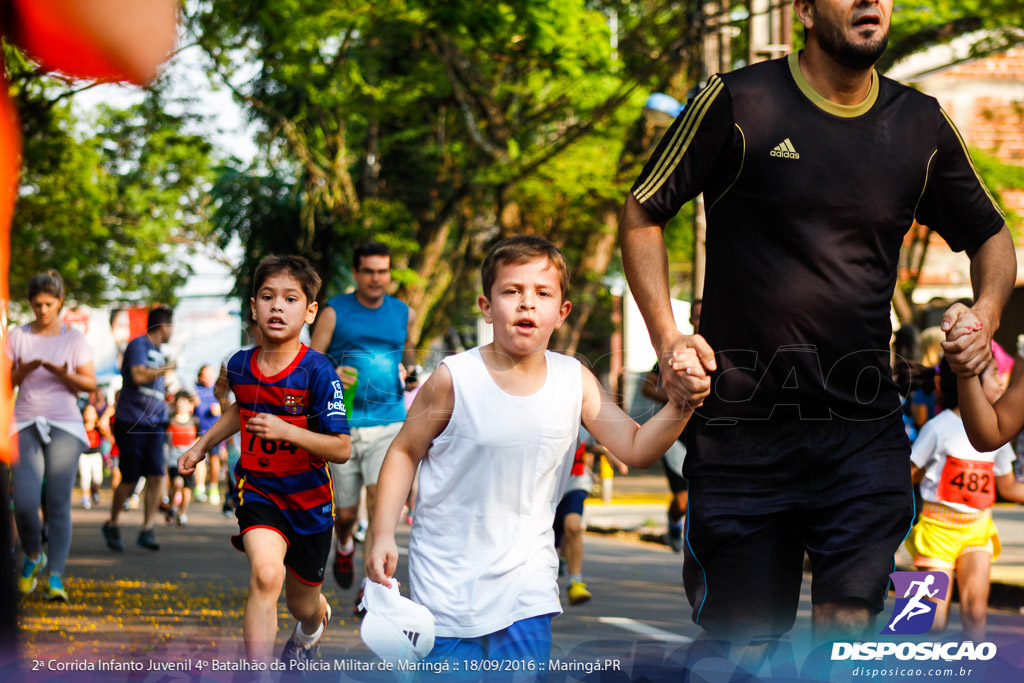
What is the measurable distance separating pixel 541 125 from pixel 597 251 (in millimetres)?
2676

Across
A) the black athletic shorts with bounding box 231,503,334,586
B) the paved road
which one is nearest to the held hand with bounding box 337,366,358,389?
the paved road

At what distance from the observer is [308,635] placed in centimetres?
546

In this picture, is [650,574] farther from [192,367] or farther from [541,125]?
[541,125]

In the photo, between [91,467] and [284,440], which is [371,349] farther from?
[91,467]

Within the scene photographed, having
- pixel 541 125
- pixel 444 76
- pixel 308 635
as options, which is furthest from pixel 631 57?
pixel 308 635

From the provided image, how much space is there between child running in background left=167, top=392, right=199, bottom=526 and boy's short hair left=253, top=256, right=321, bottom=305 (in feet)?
29.3

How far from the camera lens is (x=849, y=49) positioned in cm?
314

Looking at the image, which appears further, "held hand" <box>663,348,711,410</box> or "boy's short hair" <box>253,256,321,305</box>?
"boy's short hair" <box>253,256,321,305</box>

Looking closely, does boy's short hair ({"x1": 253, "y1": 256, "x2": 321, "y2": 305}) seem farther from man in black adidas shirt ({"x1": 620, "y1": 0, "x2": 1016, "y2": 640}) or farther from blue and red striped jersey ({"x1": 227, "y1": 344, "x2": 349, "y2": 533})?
man in black adidas shirt ({"x1": 620, "y1": 0, "x2": 1016, "y2": 640})

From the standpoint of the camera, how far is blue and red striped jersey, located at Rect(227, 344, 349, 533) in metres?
5.03

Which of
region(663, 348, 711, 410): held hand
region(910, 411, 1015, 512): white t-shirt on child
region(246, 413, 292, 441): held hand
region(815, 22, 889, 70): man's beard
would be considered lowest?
region(910, 411, 1015, 512): white t-shirt on child

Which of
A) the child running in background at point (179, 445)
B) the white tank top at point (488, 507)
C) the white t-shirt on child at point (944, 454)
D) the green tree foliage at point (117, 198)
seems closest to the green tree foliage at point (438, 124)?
the green tree foliage at point (117, 198)

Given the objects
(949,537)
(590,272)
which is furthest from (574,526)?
(590,272)

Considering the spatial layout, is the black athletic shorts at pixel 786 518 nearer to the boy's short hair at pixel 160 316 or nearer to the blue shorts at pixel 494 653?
the blue shorts at pixel 494 653
